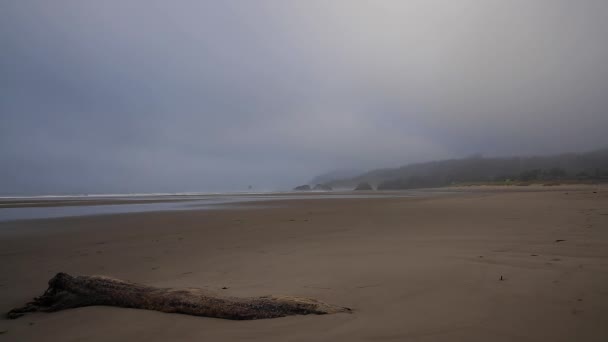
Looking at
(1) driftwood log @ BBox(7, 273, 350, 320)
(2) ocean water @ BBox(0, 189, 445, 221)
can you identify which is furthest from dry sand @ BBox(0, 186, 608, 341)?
(2) ocean water @ BBox(0, 189, 445, 221)

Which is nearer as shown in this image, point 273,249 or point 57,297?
point 57,297

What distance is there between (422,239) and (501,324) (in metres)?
4.08

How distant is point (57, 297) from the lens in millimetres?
3344

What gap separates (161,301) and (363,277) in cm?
221

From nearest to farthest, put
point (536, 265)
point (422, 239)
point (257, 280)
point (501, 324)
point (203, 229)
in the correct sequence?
point (501, 324) → point (536, 265) → point (257, 280) → point (422, 239) → point (203, 229)

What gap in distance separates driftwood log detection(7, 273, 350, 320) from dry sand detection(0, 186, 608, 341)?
123 mm

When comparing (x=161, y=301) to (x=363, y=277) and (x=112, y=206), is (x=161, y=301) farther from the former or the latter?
(x=112, y=206)

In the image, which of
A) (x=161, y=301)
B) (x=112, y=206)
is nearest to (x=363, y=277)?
(x=161, y=301)

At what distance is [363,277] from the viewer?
3.75m

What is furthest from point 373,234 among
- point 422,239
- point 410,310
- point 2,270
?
point 2,270

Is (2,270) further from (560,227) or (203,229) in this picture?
(560,227)

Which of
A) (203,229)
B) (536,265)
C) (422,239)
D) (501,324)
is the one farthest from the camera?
(203,229)

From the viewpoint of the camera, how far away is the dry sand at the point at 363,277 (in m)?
2.26

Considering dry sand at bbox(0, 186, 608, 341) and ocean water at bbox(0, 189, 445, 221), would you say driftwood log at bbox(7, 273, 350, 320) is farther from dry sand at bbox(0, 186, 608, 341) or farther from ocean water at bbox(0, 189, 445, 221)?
ocean water at bbox(0, 189, 445, 221)
